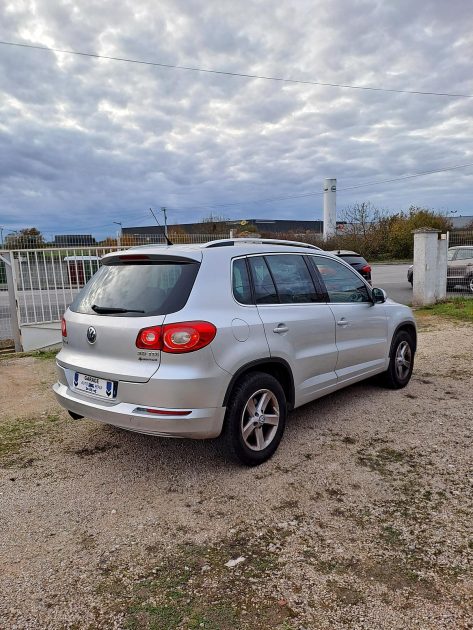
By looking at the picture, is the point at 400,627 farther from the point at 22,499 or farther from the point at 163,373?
the point at 22,499

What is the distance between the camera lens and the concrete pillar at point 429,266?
1228 cm

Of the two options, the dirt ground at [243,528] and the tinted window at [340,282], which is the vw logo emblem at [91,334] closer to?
the dirt ground at [243,528]

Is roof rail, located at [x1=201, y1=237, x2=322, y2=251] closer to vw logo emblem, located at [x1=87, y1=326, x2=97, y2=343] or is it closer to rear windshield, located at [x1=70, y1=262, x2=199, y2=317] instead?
rear windshield, located at [x1=70, y1=262, x2=199, y2=317]

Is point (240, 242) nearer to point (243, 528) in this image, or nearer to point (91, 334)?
point (91, 334)

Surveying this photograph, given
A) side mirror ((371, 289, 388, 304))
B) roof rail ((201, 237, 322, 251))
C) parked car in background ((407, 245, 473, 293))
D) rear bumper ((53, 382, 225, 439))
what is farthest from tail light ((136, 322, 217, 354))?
parked car in background ((407, 245, 473, 293))

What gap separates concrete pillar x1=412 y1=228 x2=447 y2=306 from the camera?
40.3 feet

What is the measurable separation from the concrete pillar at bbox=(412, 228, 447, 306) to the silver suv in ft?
29.6

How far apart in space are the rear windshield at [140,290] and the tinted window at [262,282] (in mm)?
575

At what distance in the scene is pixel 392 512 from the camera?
2.96 meters

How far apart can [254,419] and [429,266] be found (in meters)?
10.6

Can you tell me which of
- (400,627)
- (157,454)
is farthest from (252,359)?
(400,627)

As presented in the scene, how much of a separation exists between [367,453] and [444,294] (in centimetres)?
1077

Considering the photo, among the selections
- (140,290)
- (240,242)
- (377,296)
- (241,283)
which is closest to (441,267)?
(377,296)

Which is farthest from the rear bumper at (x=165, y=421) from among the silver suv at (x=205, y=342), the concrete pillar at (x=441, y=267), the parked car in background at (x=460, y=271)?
the parked car in background at (x=460, y=271)
